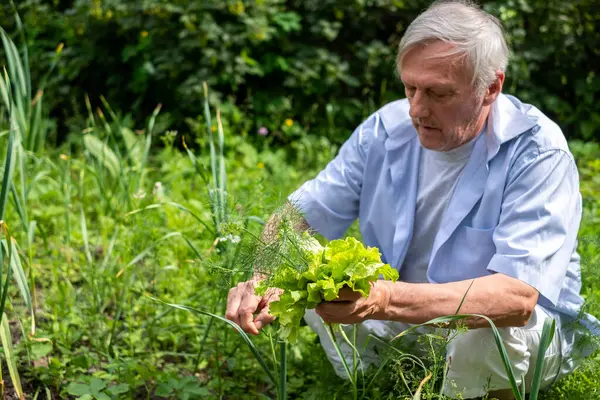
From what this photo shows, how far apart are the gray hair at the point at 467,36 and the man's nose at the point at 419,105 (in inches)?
4.5

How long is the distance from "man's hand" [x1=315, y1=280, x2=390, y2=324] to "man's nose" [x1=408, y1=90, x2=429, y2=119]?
56 centimetres

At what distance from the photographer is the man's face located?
218 centimetres

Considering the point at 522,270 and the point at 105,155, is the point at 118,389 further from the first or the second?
the point at 105,155

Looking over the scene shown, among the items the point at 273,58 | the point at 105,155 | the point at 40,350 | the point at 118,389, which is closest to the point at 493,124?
the point at 118,389

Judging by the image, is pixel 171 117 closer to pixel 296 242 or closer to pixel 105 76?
pixel 105 76

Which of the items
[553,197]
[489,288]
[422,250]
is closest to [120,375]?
[422,250]

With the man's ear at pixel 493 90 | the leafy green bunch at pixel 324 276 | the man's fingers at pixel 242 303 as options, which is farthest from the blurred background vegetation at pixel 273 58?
the leafy green bunch at pixel 324 276

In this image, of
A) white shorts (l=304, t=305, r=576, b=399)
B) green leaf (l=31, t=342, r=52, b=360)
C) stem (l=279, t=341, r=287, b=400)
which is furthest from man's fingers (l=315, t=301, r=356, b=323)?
green leaf (l=31, t=342, r=52, b=360)

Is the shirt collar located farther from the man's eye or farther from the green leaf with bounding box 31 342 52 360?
the green leaf with bounding box 31 342 52 360

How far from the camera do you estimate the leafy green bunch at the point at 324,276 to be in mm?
1764

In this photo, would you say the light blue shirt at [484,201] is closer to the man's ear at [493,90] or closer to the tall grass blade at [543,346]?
the man's ear at [493,90]

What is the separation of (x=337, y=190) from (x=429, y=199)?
31cm

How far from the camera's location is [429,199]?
8.16 ft

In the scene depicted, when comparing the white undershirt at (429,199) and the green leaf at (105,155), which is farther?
the green leaf at (105,155)
